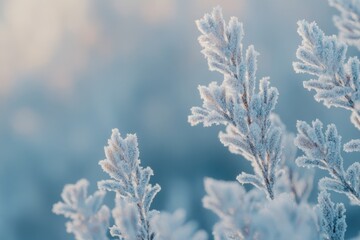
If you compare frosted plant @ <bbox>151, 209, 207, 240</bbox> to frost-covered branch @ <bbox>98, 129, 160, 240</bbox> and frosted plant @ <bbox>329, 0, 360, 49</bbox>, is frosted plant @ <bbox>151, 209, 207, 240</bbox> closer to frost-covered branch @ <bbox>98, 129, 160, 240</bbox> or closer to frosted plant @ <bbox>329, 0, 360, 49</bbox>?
frost-covered branch @ <bbox>98, 129, 160, 240</bbox>

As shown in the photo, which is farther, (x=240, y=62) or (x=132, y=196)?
(x=240, y=62)

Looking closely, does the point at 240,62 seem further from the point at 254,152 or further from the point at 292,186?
the point at 292,186

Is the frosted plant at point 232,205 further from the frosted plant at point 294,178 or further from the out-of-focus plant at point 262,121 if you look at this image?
the frosted plant at point 294,178

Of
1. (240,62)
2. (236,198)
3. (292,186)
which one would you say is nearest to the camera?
(236,198)

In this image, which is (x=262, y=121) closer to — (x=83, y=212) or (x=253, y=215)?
(x=253, y=215)

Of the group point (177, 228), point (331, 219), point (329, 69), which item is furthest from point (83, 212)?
point (329, 69)

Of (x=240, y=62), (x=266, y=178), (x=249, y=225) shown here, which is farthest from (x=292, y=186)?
(x=249, y=225)

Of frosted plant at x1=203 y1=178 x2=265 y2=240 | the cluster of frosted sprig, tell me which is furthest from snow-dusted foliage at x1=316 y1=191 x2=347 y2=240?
frosted plant at x1=203 y1=178 x2=265 y2=240
